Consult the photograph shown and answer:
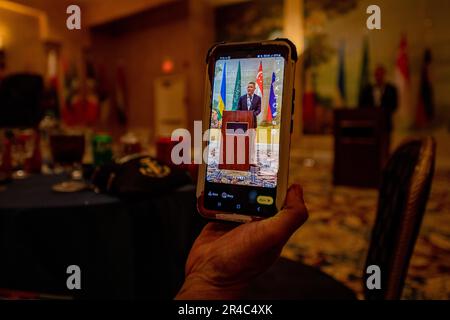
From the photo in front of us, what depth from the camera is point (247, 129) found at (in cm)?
39

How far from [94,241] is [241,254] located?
1.67 feet

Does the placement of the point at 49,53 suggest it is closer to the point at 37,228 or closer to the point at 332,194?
the point at 332,194

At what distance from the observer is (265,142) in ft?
1.28

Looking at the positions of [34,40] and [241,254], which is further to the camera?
[34,40]

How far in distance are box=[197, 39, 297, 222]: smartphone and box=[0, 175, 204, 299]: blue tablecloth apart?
0.27 m

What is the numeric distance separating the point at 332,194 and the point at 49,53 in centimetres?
553

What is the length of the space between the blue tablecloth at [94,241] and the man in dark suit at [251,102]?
35 cm

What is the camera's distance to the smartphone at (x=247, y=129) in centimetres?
39

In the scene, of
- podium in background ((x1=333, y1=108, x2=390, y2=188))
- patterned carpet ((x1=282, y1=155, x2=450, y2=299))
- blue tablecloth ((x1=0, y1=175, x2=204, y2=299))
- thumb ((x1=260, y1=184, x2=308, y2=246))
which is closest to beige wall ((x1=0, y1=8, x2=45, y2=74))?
podium in background ((x1=333, y1=108, x2=390, y2=188))

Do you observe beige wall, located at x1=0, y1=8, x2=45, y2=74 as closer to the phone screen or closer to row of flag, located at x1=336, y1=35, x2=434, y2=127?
row of flag, located at x1=336, y1=35, x2=434, y2=127

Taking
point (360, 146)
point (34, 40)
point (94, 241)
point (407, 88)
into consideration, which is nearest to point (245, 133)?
point (94, 241)

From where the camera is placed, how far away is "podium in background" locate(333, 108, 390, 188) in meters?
3.36

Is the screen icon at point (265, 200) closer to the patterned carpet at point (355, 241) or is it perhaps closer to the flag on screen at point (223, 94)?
the flag on screen at point (223, 94)

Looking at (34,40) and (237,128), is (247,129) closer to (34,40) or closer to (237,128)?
(237,128)
